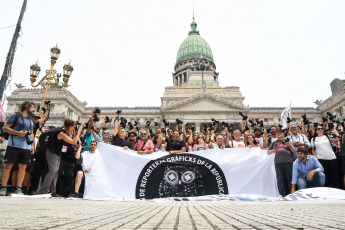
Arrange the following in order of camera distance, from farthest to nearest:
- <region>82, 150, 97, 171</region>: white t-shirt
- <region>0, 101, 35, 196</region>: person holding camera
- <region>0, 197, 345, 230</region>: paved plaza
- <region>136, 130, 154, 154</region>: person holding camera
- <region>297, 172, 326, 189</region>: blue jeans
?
1. <region>136, 130, 154, 154</region>: person holding camera
2. <region>82, 150, 97, 171</region>: white t-shirt
3. <region>297, 172, 326, 189</region>: blue jeans
4. <region>0, 101, 35, 196</region>: person holding camera
5. <region>0, 197, 345, 230</region>: paved plaza

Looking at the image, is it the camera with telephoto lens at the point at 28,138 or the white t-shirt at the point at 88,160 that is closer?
the camera with telephoto lens at the point at 28,138

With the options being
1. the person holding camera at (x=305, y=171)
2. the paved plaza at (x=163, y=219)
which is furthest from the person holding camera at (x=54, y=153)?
the person holding camera at (x=305, y=171)

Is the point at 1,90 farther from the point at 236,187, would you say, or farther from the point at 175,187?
the point at 236,187

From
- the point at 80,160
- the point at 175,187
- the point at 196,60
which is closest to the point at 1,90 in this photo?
the point at 80,160

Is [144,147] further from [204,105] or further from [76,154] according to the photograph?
[204,105]

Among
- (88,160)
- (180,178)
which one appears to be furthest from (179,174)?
(88,160)

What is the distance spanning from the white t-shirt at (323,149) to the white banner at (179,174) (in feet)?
6.59

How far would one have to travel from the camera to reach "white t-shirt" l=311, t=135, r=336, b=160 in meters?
7.69

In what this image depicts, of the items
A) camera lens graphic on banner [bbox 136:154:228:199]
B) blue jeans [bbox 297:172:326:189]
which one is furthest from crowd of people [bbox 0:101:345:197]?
camera lens graphic on banner [bbox 136:154:228:199]

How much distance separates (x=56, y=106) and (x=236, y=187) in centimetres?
5033

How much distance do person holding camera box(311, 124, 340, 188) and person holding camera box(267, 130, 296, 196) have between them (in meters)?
1.10

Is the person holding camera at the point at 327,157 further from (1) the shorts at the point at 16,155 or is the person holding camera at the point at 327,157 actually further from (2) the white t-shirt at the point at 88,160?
(1) the shorts at the point at 16,155

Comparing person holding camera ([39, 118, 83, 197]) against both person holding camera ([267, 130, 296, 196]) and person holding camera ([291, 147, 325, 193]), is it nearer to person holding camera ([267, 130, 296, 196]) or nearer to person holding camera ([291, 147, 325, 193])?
person holding camera ([267, 130, 296, 196])

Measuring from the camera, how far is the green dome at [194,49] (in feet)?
246
